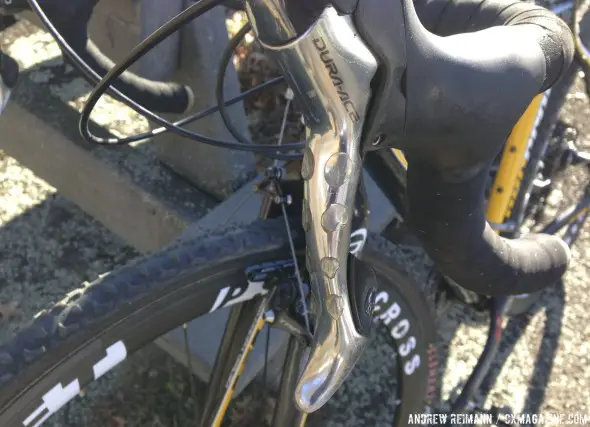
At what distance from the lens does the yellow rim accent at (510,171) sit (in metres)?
1.99

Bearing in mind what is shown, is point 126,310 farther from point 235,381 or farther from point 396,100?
point 396,100

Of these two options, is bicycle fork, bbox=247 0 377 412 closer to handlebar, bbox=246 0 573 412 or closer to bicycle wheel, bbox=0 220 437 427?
handlebar, bbox=246 0 573 412

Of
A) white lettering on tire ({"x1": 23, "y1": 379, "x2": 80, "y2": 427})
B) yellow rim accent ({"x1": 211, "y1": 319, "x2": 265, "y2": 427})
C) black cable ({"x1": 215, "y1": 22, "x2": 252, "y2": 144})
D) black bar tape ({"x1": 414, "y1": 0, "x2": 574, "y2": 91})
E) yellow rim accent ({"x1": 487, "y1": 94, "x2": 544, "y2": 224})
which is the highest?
black bar tape ({"x1": 414, "y1": 0, "x2": 574, "y2": 91})

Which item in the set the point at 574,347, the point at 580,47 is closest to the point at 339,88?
the point at 580,47

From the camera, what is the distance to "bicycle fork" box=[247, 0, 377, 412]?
794 mm

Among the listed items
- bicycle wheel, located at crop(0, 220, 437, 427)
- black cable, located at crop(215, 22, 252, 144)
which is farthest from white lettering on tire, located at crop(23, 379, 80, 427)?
black cable, located at crop(215, 22, 252, 144)

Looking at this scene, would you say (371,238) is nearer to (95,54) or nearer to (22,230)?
(95,54)

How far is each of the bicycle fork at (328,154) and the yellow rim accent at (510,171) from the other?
120cm

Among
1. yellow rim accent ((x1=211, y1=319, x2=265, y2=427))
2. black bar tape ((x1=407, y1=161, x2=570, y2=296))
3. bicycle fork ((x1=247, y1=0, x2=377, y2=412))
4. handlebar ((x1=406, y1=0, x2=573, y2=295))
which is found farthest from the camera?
yellow rim accent ((x1=211, y1=319, x2=265, y2=427))

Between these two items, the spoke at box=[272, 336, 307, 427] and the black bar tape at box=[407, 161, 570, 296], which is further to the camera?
the spoke at box=[272, 336, 307, 427]

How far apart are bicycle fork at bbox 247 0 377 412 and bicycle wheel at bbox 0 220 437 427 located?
1.09ft

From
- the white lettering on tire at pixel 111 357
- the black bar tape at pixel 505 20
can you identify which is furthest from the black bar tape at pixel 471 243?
the white lettering on tire at pixel 111 357

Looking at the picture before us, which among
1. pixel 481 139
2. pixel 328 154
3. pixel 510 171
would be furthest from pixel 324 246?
pixel 510 171

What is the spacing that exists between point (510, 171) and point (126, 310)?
1363mm
